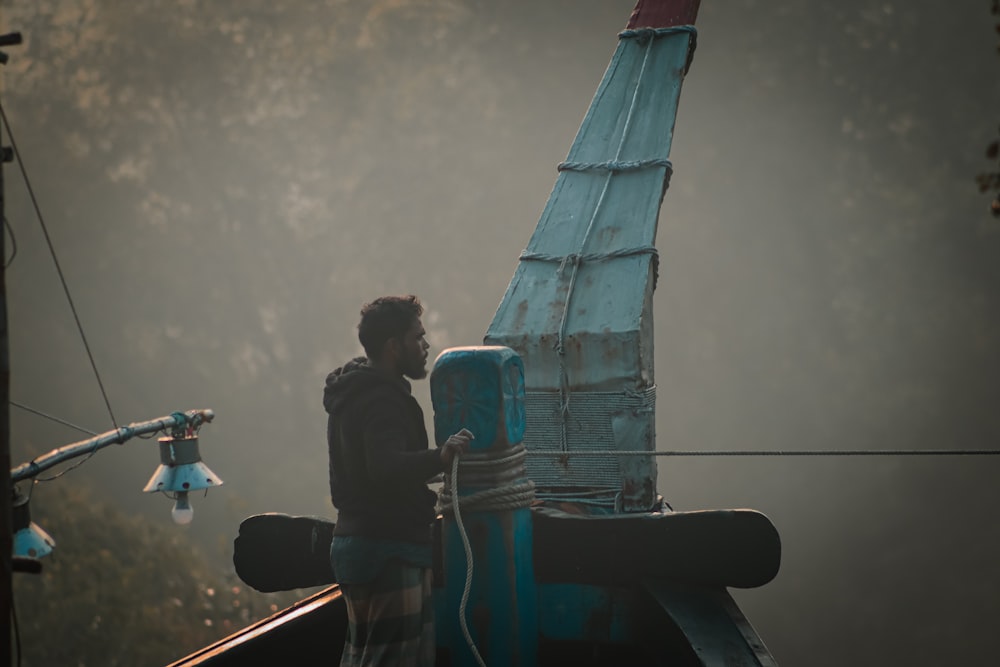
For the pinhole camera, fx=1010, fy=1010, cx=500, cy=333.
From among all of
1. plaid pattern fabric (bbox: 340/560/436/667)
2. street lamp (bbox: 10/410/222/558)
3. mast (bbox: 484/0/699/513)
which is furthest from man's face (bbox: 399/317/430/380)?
street lamp (bbox: 10/410/222/558)

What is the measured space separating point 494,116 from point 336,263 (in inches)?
236

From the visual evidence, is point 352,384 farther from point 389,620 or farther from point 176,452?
point 176,452

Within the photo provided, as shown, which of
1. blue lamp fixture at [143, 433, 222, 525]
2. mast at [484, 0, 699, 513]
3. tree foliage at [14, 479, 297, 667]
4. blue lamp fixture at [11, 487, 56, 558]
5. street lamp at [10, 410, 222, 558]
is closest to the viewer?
mast at [484, 0, 699, 513]

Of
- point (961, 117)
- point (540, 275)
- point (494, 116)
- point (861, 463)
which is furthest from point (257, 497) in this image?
point (540, 275)

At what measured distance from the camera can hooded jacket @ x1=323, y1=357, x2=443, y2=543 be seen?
2.47 meters

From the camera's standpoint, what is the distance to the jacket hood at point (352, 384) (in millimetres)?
2557

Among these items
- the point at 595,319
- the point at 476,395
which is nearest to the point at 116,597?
the point at 595,319

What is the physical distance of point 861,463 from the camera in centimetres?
2364

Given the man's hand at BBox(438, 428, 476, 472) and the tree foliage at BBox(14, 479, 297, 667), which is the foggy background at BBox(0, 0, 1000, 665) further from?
the man's hand at BBox(438, 428, 476, 472)

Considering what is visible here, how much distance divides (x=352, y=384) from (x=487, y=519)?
503mm

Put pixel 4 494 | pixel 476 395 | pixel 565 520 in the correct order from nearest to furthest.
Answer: pixel 4 494, pixel 476 395, pixel 565 520

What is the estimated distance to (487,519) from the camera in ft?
8.69

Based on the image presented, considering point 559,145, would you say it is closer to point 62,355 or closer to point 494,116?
point 494,116

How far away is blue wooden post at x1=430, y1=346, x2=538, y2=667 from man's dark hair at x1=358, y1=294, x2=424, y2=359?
140mm
